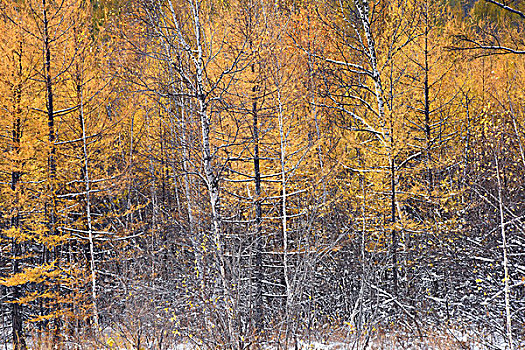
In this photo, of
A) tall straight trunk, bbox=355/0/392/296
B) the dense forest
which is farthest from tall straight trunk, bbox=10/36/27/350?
tall straight trunk, bbox=355/0/392/296

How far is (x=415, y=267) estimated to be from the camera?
37.9 ft

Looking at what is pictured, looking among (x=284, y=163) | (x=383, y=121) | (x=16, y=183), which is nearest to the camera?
(x=383, y=121)

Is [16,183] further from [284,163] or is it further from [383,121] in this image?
[383,121]

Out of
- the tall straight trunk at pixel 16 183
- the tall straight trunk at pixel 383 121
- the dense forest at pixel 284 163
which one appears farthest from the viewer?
the tall straight trunk at pixel 16 183

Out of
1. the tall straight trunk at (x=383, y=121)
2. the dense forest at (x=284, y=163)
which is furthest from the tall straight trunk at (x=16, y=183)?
the tall straight trunk at (x=383, y=121)

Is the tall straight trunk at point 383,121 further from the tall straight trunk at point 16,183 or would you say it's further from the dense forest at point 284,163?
the tall straight trunk at point 16,183

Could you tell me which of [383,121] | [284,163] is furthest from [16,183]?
[383,121]

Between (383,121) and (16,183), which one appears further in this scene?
(16,183)

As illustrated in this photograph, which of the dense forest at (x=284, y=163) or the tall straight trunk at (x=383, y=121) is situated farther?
the dense forest at (x=284, y=163)

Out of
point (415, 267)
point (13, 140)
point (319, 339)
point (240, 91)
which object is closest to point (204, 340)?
point (319, 339)

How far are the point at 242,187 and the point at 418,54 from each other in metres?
6.28

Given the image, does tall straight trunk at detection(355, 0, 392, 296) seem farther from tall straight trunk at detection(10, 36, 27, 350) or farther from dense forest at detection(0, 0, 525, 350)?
tall straight trunk at detection(10, 36, 27, 350)

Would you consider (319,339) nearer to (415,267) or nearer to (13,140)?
(415,267)

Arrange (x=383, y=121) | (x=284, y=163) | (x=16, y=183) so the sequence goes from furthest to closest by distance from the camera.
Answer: (x=16, y=183), (x=284, y=163), (x=383, y=121)
